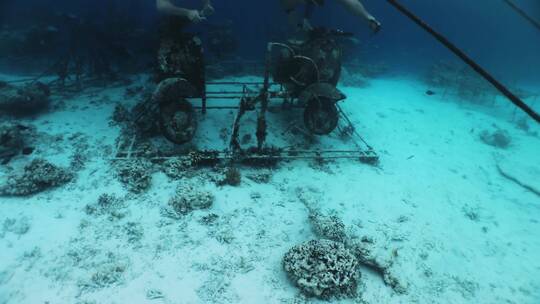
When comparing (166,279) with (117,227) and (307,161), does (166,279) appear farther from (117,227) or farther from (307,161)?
(307,161)

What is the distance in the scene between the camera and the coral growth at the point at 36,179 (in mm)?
6239

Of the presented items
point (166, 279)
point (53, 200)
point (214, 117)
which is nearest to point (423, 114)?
point (214, 117)

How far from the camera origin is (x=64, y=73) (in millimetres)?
11156

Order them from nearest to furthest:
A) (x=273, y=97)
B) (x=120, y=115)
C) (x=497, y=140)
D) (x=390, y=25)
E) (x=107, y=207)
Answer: (x=107, y=207)
(x=273, y=97)
(x=120, y=115)
(x=497, y=140)
(x=390, y=25)

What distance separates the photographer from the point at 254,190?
7.09 m

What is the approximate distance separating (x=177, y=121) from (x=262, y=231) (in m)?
3.61

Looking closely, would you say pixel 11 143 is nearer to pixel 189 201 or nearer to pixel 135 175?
pixel 135 175

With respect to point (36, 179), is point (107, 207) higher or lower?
lower

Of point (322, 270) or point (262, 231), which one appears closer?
point (322, 270)

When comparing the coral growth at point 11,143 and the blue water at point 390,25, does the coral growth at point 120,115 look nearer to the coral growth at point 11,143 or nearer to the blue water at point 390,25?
the coral growth at point 11,143

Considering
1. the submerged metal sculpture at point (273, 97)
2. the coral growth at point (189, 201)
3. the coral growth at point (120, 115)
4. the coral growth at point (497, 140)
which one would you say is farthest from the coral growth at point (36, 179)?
the coral growth at point (497, 140)

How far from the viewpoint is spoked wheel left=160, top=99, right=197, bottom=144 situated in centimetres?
758

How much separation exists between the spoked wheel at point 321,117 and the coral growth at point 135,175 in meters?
4.42

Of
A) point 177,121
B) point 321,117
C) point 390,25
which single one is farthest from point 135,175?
point 390,25
